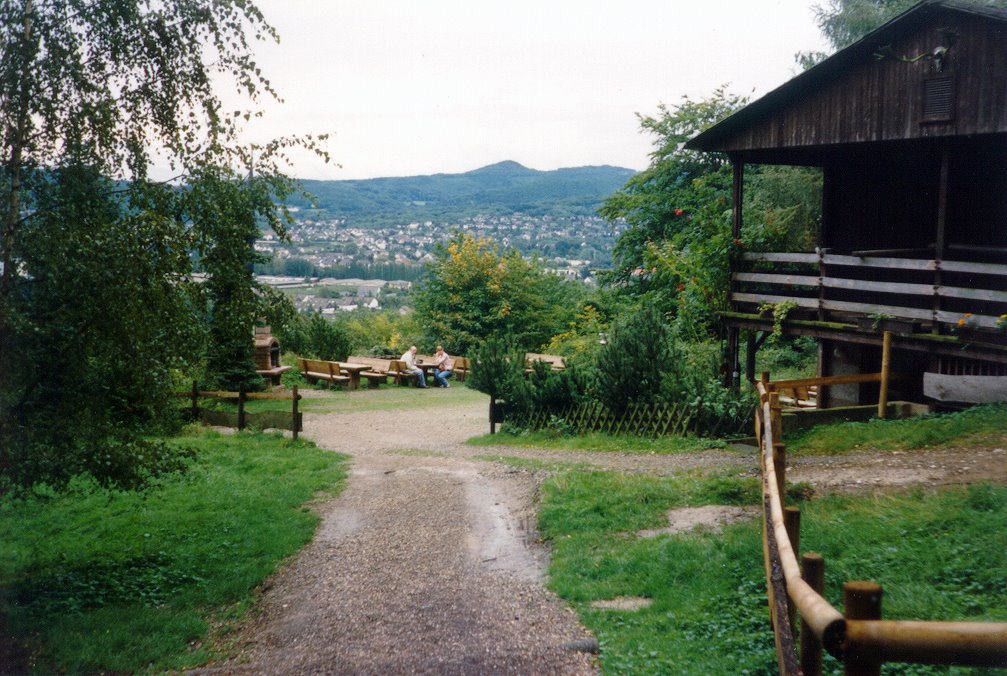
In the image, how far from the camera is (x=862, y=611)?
252 centimetres

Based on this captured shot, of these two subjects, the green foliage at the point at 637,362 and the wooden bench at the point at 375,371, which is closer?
the green foliage at the point at 637,362

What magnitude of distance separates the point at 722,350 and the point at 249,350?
1419 cm

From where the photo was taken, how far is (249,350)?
25594 millimetres

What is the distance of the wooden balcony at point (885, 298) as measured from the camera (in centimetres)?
1295

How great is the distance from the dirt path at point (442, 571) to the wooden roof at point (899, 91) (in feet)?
18.8

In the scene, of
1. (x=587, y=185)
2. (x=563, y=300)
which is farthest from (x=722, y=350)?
(x=587, y=185)

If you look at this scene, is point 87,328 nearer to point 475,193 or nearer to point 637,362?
point 637,362

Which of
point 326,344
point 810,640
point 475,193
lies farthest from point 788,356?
point 475,193

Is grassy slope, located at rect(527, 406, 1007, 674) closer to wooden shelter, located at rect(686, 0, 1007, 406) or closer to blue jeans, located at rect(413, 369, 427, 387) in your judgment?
wooden shelter, located at rect(686, 0, 1007, 406)

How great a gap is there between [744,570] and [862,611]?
484 cm

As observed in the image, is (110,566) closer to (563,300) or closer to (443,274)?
(443,274)

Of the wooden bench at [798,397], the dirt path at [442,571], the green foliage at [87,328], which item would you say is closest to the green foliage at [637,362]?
the dirt path at [442,571]

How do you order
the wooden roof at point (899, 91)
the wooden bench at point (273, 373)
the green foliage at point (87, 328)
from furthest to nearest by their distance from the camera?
1. the wooden bench at point (273, 373)
2. the wooden roof at point (899, 91)
3. the green foliage at point (87, 328)

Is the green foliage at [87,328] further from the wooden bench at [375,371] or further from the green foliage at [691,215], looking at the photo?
the wooden bench at [375,371]
